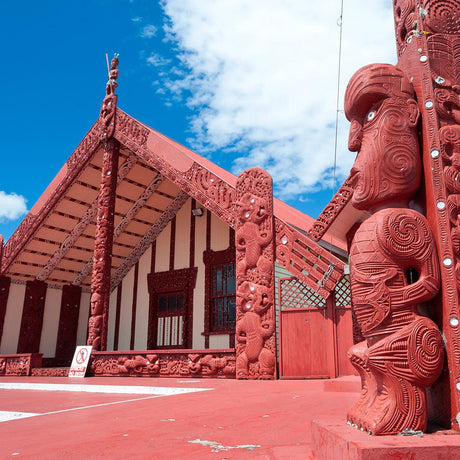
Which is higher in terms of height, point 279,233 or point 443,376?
point 279,233

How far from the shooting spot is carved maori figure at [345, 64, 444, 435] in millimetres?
1668

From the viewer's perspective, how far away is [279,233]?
6.88 metres

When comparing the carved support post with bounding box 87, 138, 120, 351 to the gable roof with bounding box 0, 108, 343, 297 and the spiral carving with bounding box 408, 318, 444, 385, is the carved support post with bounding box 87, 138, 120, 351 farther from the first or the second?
the spiral carving with bounding box 408, 318, 444, 385

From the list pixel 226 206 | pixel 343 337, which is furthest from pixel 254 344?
pixel 226 206

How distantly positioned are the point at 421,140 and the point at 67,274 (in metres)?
12.4

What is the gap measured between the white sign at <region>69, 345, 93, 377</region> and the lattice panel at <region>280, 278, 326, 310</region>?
386 centimetres

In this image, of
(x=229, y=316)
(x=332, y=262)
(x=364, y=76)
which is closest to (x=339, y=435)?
(x=364, y=76)

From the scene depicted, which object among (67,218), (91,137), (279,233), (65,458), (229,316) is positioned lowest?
(65,458)

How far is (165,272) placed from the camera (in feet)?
39.7

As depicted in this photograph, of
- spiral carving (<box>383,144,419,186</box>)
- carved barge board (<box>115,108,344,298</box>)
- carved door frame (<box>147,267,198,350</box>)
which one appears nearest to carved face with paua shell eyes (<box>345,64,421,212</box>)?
spiral carving (<box>383,144,419,186</box>)

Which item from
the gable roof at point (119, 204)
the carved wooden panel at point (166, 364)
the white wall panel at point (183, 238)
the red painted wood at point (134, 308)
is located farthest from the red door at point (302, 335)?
the red painted wood at point (134, 308)

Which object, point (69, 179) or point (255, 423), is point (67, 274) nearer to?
point (69, 179)

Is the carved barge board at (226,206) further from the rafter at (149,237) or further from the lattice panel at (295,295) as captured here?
the rafter at (149,237)

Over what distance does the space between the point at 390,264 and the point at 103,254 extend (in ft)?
26.1
